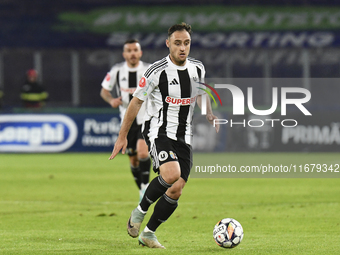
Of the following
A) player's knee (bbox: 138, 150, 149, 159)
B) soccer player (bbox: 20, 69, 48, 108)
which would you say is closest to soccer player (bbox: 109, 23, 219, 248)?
player's knee (bbox: 138, 150, 149, 159)

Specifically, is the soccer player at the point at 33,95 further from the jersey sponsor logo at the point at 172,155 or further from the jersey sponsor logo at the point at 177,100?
the jersey sponsor logo at the point at 172,155

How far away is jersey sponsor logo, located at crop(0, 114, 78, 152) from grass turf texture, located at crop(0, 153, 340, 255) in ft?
9.68

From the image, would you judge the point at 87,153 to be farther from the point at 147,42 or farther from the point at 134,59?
the point at 134,59

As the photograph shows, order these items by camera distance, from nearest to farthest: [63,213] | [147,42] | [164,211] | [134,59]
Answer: [164,211] < [63,213] < [134,59] < [147,42]

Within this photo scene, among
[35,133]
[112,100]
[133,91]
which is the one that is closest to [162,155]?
[112,100]

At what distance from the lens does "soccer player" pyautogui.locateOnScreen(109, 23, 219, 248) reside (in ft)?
17.5

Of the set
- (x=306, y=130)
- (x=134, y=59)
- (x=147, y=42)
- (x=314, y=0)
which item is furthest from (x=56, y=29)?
(x=134, y=59)

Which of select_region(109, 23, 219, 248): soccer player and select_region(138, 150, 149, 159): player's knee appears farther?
select_region(138, 150, 149, 159): player's knee

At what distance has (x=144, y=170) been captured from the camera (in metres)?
8.61

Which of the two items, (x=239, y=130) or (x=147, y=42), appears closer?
(x=239, y=130)

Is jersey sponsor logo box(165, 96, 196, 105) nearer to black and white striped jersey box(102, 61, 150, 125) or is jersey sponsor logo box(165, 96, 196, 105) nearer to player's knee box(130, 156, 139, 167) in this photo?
black and white striped jersey box(102, 61, 150, 125)

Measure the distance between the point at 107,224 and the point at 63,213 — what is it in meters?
1.04

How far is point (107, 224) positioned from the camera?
22.2 feet

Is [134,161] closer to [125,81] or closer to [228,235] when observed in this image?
[125,81]
